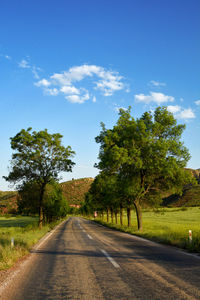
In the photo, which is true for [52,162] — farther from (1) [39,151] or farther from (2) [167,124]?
(2) [167,124]

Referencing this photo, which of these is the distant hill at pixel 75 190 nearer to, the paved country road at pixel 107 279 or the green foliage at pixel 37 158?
the green foliage at pixel 37 158

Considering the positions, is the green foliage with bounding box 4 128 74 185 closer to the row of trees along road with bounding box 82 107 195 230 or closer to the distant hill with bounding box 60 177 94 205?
the row of trees along road with bounding box 82 107 195 230

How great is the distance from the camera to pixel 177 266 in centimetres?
723

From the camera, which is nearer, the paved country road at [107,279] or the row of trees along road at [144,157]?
the paved country road at [107,279]

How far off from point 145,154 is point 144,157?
0.28 meters

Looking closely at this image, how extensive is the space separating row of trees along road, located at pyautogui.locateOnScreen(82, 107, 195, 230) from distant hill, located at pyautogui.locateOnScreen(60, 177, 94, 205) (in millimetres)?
139688

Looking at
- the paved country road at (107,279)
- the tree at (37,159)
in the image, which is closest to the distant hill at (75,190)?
the tree at (37,159)

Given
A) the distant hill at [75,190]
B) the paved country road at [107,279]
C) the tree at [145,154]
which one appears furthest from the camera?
the distant hill at [75,190]

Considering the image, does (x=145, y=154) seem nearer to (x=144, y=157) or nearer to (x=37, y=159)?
(x=144, y=157)

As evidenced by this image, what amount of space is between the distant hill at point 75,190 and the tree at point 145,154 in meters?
140

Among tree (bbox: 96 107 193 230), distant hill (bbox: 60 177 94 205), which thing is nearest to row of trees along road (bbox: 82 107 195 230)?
tree (bbox: 96 107 193 230)

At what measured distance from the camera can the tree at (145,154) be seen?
20031 mm

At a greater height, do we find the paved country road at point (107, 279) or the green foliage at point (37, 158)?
the green foliage at point (37, 158)

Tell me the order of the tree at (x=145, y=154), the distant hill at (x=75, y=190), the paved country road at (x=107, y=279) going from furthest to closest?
1. the distant hill at (x=75, y=190)
2. the tree at (x=145, y=154)
3. the paved country road at (x=107, y=279)
